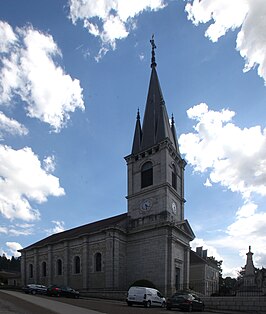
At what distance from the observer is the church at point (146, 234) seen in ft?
132

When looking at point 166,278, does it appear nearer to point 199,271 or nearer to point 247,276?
point 247,276

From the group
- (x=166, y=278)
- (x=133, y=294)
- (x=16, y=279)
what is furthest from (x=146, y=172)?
(x=16, y=279)

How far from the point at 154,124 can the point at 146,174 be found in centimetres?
723

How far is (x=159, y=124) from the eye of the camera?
4672 cm

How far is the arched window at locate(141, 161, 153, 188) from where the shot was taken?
146 ft

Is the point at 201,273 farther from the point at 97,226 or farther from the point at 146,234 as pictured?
the point at 146,234

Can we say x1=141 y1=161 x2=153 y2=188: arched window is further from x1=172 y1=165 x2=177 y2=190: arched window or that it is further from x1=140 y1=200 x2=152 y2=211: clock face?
x1=172 y1=165 x2=177 y2=190: arched window

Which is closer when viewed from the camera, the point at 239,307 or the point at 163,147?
the point at 239,307

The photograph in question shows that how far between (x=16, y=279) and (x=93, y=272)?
28.8m

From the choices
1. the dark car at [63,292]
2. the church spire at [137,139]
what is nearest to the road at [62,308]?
the dark car at [63,292]

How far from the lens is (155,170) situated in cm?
4378

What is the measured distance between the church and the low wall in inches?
532

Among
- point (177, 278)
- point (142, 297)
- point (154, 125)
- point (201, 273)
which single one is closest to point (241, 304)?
point (142, 297)

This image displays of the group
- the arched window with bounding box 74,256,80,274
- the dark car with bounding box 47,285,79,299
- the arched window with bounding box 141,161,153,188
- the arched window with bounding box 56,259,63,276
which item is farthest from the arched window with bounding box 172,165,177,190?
the arched window with bounding box 56,259,63,276
